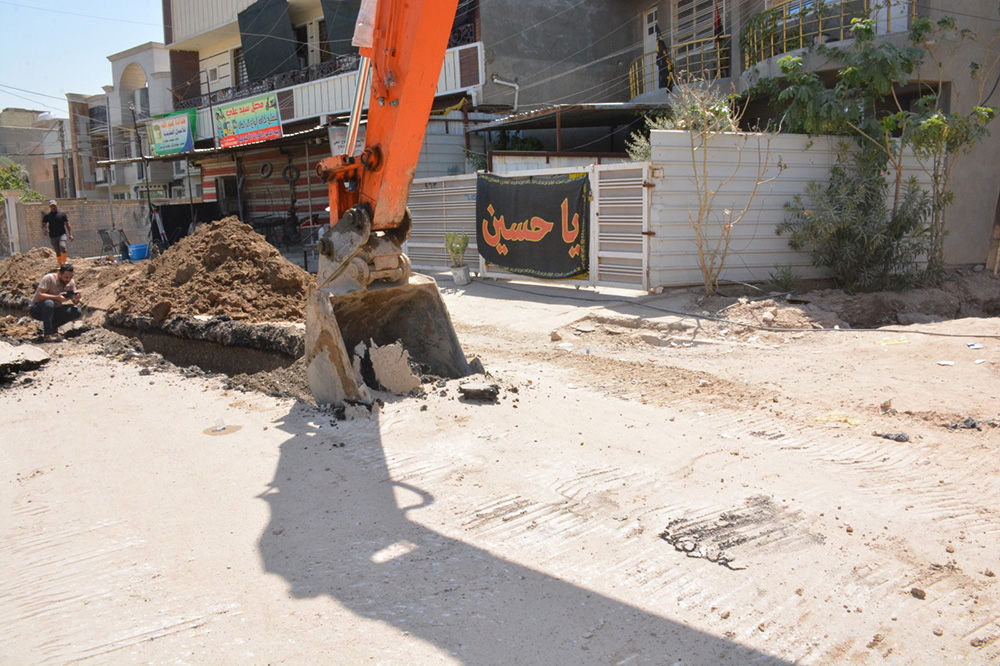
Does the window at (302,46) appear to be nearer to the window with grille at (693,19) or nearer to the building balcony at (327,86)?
the building balcony at (327,86)

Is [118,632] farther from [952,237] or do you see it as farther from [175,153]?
[175,153]

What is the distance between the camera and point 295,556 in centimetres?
396

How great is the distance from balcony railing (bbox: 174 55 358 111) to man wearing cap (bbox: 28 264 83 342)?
12.9 m

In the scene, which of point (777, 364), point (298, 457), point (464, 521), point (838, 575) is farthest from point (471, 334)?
point (838, 575)

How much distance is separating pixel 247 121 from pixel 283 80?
240cm

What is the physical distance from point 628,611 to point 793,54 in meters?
13.0

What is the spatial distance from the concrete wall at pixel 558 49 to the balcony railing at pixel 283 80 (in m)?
4.52

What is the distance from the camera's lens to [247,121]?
927 inches

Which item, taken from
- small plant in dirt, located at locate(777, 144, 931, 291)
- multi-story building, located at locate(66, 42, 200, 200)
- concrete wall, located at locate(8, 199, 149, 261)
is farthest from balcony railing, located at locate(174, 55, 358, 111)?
small plant in dirt, located at locate(777, 144, 931, 291)

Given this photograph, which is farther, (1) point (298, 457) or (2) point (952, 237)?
(2) point (952, 237)

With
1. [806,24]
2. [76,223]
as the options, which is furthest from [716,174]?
[76,223]

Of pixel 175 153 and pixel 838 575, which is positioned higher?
pixel 175 153

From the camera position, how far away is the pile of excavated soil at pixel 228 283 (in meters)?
9.81

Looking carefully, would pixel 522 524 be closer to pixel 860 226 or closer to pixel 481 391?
pixel 481 391
